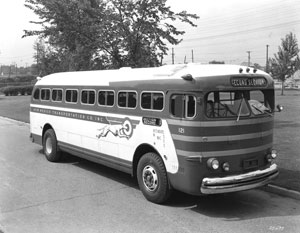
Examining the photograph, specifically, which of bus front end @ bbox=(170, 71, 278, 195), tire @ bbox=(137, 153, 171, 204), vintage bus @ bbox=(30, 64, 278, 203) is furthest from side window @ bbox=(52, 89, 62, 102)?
bus front end @ bbox=(170, 71, 278, 195)

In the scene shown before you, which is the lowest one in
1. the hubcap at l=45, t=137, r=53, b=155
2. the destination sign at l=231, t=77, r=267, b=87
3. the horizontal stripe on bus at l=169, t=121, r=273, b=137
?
the hubcap at l=45, t=137, r=53, b=155

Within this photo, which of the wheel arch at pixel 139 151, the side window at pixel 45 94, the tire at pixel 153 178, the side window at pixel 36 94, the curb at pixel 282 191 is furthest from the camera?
the side window at pixel 36 94

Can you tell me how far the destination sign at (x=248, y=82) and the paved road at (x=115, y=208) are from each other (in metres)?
2.01

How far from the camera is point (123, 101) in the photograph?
7.53 meters

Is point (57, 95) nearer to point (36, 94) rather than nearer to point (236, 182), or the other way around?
point (36, 94)

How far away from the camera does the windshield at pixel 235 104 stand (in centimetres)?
602

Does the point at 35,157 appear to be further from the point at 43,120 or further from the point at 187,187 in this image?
the point at 187,187

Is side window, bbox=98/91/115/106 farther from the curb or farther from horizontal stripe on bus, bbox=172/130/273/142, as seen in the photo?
the curb

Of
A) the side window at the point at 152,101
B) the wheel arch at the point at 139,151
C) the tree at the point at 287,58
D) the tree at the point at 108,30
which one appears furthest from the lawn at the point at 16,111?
the tree at the point at 287,58

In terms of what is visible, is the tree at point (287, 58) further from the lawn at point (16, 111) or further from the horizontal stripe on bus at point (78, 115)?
the horizontal stripe on bus at point (78, 115)

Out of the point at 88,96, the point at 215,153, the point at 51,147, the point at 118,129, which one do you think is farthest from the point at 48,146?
the point at 215,153

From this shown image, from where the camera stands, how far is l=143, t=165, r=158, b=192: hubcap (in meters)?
6.61

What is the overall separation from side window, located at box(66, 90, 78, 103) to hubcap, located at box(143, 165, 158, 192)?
3.20 metres

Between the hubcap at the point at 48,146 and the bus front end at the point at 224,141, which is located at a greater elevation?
the bus front end at the point at 224,141
